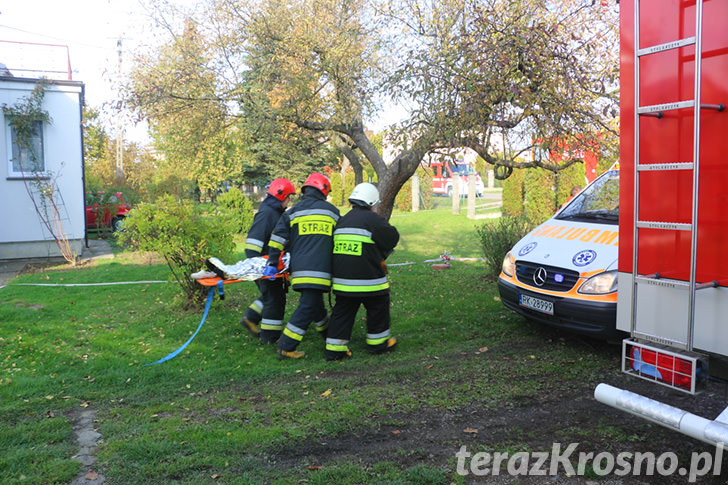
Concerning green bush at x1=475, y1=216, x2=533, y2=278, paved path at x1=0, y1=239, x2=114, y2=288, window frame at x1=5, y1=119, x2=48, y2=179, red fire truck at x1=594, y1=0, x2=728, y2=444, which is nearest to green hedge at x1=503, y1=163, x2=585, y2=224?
green bush at x1=475, y1=216, x2=533, y2=278

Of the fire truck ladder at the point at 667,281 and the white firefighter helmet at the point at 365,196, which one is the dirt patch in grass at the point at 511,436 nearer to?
the fire truck ladder at the point at 667,281

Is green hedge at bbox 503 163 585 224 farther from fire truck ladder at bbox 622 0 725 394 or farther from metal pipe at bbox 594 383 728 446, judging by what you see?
metal pipe at bbox 594 383 728 446

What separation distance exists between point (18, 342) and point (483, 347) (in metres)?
5.28

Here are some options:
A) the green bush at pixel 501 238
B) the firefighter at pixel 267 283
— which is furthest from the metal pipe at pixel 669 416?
the green bush at pixel 501 238

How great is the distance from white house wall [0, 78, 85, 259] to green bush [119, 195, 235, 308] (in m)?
6.58

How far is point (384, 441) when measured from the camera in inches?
151

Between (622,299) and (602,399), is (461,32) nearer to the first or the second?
(622,299)

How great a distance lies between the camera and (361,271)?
18.0 feet

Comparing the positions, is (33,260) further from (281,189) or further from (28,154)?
(281,189)

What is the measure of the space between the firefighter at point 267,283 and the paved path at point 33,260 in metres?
5.96

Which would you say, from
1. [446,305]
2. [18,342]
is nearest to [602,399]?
[446,305]

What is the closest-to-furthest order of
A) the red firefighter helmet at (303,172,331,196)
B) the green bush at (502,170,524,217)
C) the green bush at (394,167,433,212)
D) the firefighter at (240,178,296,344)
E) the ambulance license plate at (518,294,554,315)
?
1. the ambulance license plate at (518,294,554,315)
2. the red firefighter helmet at (303,172,331,196)
3. the firefighter at (240,178,296,344)
4. the green bush at (502,170,524,217)
5. the green bush at (394,167,433,212)
